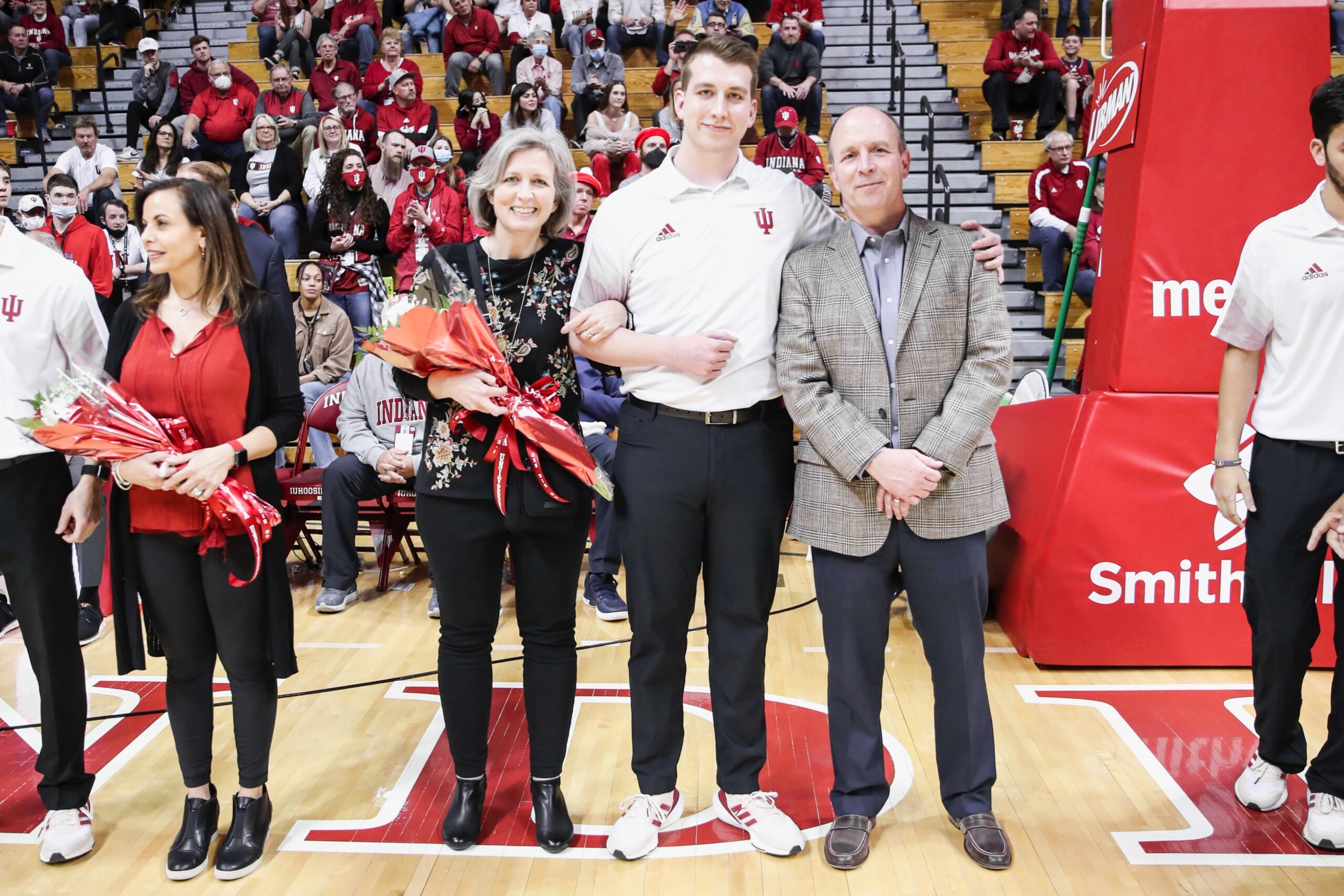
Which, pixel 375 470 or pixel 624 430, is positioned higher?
pixel 624 430

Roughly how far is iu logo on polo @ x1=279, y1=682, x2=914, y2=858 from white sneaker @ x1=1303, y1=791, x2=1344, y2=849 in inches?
39.3

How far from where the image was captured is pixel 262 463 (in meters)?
2.69

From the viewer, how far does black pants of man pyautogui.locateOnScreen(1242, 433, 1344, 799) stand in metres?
2.70

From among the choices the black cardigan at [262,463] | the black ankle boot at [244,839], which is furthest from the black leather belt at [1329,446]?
the black ankle boot at [244,839]

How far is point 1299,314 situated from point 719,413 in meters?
1.44

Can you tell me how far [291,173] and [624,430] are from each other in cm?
753

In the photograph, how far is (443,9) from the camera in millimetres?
11539

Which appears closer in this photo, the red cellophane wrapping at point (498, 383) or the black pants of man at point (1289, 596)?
the red cellophane wrapping at point (498, 383)

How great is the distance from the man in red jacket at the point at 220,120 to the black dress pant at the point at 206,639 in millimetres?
8456

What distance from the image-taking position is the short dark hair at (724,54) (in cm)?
247

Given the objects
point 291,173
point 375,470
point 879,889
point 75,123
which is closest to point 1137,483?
point 879,889

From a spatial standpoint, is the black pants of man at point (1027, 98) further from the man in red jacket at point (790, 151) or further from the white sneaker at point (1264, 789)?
the white sneaker at point (1264, 789)

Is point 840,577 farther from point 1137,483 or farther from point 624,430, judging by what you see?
point 1137,483

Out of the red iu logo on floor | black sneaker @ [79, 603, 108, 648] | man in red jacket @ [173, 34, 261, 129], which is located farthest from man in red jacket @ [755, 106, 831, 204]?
black sneaker @ [79, 603, 108, 648]
